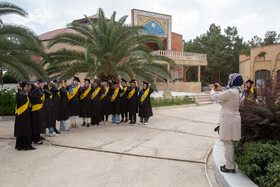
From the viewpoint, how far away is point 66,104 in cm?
767

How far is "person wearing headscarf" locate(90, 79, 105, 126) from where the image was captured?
8305 millimetres

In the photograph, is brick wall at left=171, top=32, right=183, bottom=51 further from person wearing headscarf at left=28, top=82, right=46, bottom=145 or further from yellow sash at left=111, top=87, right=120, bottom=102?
person wearing headscarf at left=28, top=82, right=46, bottom=145

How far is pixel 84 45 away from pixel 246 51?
34.7 meters

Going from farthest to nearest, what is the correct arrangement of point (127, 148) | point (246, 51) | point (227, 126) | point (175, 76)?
point (246, 51), point (175, 76), point (127, 148), point (227, 126)

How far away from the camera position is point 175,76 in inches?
1085

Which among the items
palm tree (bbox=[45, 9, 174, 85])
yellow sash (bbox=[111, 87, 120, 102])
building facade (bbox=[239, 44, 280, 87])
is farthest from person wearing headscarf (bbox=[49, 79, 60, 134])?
building facade (bbox=[239, 44, 280, 87])

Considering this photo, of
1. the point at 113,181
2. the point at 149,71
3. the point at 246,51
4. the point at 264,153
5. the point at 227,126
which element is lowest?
the point at 113,181

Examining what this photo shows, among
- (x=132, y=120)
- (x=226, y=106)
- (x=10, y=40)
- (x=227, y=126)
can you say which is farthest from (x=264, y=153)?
(x=10, y=40)

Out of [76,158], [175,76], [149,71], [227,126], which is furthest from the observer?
[175,76]

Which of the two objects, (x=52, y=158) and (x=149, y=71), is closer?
(x=52, y=158)

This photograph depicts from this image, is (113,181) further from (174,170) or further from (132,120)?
(132,120)

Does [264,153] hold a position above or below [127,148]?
above

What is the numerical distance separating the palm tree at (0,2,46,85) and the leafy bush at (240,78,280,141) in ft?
24.7

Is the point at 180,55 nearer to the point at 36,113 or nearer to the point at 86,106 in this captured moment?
the point at 86,106
